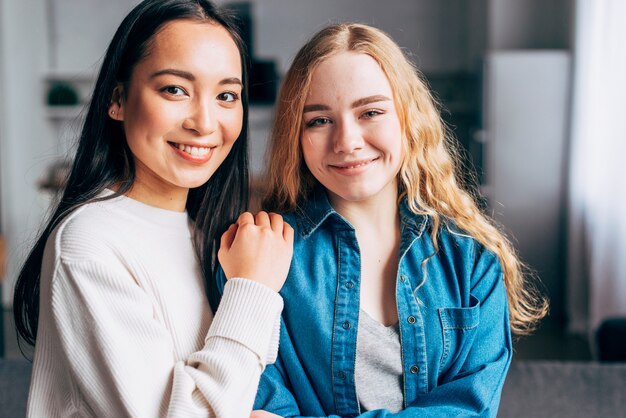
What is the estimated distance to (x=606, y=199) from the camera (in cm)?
367

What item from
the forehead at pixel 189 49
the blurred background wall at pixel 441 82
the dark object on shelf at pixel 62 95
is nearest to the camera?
the forehead at pixel 189 49

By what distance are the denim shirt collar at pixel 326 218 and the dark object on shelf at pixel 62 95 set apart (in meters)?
4.26

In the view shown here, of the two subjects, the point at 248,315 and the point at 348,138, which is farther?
the point at 348,138

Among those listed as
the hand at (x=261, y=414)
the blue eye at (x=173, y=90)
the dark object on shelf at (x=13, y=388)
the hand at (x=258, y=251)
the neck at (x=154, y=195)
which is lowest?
the dark object on shelf at (x=13, y=388)

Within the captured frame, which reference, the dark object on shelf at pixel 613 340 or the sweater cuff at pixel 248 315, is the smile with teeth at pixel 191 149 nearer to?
the sweater cuff at pixel 248 315

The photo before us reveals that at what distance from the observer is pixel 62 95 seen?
16.6ft

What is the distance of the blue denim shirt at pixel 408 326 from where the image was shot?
3.82 ft

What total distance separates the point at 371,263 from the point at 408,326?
14 centimetres

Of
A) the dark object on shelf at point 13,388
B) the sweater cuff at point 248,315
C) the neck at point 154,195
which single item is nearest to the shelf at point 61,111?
the dark object on shelf at point 13,388

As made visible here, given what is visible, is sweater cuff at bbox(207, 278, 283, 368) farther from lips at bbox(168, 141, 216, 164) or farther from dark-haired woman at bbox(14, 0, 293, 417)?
lips at bbox(168, 141, 216, 164)

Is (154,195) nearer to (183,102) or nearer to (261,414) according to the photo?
(183,102)

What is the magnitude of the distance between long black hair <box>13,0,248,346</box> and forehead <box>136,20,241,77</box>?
0.04 ft

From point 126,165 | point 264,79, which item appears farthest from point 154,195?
point 264,79

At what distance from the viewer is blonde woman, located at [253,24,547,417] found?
1146mm
